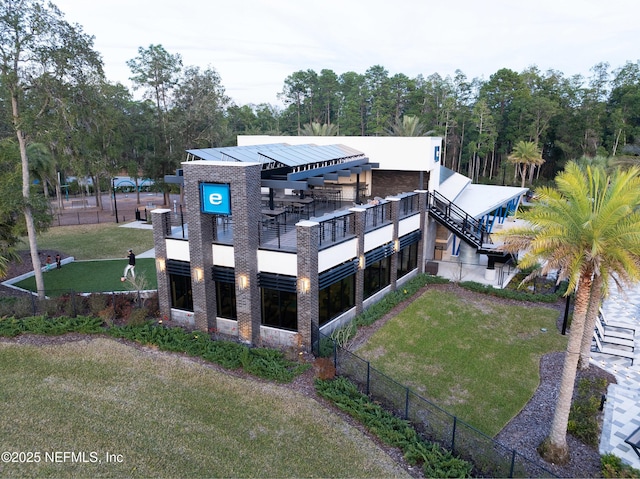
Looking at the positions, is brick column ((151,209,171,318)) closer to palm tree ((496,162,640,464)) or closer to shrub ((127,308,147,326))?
shrub ((127,308,147,326))

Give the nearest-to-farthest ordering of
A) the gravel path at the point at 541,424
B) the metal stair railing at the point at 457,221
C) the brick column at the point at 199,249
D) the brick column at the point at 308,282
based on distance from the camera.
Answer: the gravel path at the point at 541,424 < the brick column at the point at 308,282 < the brick column at the point at 199,249 < the metal stair railing at the point at 457,221

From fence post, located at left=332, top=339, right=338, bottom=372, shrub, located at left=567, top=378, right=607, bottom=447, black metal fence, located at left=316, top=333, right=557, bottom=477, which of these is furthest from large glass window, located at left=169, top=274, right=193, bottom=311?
shrub, located at left=567, top=378, right=607, bottom=447

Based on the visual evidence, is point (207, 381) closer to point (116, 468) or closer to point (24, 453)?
point (116, 468)

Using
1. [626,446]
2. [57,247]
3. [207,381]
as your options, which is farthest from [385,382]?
[57,247]

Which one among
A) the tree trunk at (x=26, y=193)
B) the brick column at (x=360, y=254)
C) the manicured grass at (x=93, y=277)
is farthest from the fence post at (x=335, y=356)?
the tree trunk at (x=26, y=193)

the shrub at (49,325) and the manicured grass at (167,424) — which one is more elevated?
the shrub at (49,325)

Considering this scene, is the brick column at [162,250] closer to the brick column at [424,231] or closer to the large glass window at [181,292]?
the large glass window at [181,292]

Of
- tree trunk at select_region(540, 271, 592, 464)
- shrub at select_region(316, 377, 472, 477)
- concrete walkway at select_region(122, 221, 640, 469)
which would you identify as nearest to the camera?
shrub at select_region(316, 377, 472, 477)
